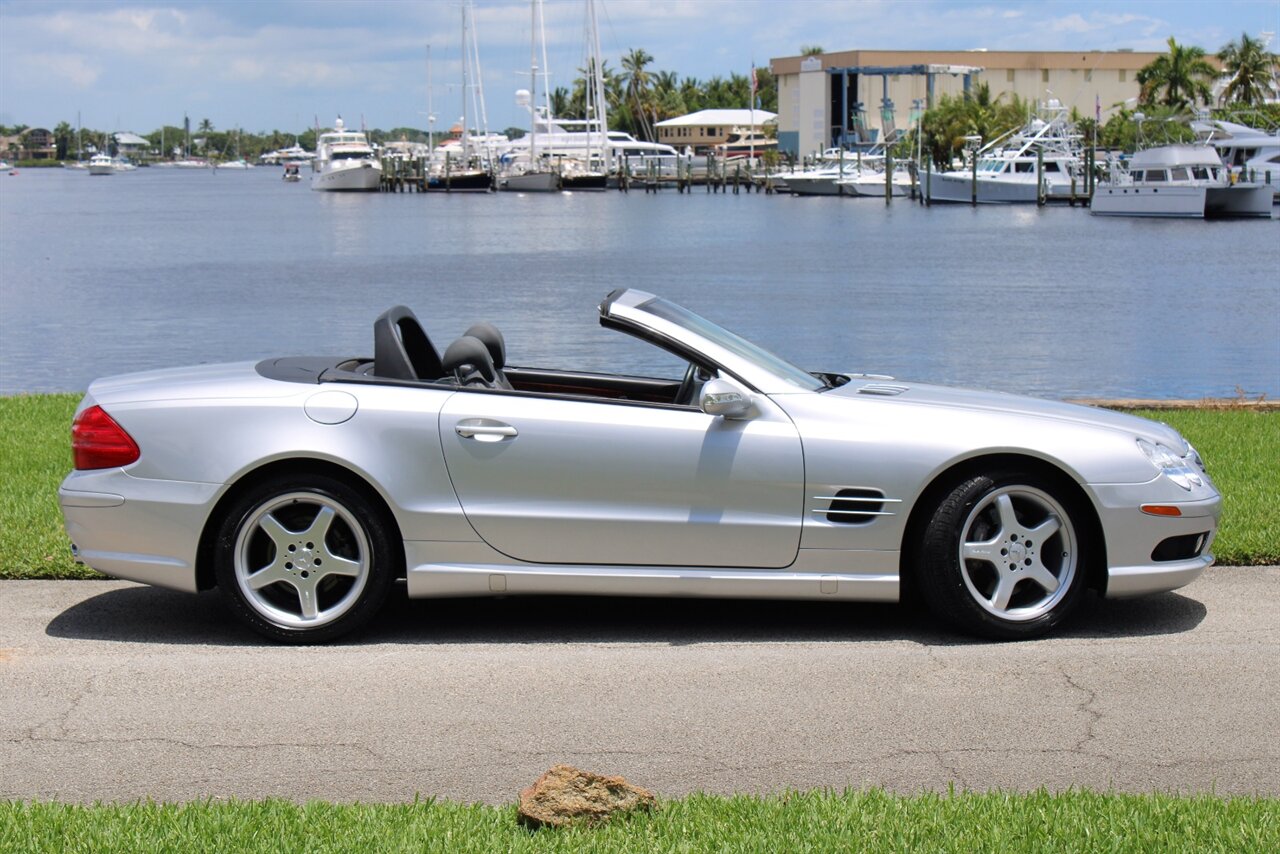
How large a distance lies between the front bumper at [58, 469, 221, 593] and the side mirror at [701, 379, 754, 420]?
6.32ft

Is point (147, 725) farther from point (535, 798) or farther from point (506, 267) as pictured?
point (506, 267)

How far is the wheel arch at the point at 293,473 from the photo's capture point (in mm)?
5953

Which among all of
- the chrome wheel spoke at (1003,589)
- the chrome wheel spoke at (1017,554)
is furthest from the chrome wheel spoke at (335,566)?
the chrome wheel spoke at (1003,589)

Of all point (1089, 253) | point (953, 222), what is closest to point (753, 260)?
point (1089, 253)

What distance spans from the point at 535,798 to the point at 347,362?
10.7 ft

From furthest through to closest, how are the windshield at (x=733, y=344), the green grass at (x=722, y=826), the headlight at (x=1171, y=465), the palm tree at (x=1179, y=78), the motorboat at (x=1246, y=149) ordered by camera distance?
the palm tree at (x=1179, y=78) < the motorboat at (x=1246, y=149) < the windshield at (x=733, y=344) < the headlight at (x=1171, y=465) < the green grass at (x=722, y=826)

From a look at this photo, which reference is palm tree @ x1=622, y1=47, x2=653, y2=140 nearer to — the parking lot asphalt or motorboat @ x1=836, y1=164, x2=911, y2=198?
motorboat @ x1=836, y1=164, x2=911, y2=198

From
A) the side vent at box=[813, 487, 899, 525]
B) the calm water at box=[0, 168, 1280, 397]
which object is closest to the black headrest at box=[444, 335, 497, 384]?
the side vent at box=[813, 487, 899, 525]

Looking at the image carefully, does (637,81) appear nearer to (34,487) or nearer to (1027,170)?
(1027,170)

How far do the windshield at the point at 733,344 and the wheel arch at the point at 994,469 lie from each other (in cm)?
65

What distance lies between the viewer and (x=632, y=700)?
5.29 metres

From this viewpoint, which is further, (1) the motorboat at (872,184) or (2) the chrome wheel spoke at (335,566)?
(1) the motorboat at (872,184)

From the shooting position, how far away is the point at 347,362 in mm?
6902

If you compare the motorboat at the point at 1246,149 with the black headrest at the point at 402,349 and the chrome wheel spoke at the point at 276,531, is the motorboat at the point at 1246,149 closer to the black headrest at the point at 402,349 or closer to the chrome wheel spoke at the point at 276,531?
the black headrest at the point at 402,349
